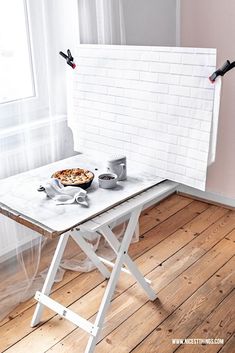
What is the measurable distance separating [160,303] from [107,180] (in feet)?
2.59

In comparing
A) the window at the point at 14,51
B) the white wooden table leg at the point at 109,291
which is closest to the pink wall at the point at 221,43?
the window at the point at 14,51

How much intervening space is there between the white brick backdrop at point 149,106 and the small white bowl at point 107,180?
0.68ft

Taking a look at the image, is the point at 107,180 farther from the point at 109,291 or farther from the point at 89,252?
the point at 89,252

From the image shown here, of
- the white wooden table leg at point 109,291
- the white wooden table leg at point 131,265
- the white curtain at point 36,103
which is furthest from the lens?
the white curtain at point 36,103

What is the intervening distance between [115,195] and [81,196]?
0.14 meters

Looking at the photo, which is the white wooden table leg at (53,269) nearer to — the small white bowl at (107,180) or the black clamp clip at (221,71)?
the small white bowl at (107,180)

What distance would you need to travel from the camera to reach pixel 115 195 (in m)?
1.76

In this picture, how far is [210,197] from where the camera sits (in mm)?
3291

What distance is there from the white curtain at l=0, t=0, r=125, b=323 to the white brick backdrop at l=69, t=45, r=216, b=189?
8.9 inches

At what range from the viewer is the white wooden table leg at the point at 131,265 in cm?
194

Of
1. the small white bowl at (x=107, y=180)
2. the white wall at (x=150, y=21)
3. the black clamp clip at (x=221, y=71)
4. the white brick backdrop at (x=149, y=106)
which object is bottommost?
the small white bowl at (x=107, y=180)

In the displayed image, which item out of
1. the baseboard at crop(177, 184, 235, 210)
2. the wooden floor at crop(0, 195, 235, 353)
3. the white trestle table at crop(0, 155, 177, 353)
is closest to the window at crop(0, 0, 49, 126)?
the white trestle table at crop(0, 155, 177, 353)

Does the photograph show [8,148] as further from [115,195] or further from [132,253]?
[132,253]

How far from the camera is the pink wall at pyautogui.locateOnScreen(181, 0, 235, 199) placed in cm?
287
